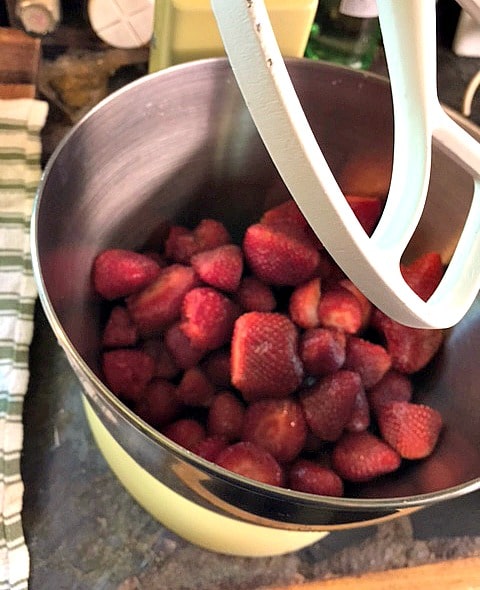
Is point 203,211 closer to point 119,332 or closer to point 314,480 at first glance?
point 119,332

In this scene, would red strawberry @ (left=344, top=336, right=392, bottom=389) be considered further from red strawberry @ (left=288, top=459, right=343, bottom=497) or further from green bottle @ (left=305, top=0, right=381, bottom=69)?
green bottle @ (left=305, top=0, right=381, bottom=69)

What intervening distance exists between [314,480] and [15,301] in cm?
28

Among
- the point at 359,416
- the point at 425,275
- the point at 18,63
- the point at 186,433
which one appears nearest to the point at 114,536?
the point at 186,433

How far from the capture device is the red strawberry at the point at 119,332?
20.5 inches

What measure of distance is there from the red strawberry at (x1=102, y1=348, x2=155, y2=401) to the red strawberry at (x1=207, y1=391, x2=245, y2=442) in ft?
0.18

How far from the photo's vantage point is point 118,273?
0.51 m

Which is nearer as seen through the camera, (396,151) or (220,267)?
(396,151)

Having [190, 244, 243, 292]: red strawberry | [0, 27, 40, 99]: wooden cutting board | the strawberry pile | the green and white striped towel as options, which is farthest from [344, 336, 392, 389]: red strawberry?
[0, 27, 40, 99]: wooden cutting board

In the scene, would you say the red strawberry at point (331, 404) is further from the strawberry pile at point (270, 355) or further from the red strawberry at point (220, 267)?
the red strawberry at point (220, 267)

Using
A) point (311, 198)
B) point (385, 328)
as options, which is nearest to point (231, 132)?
point (385, 328)

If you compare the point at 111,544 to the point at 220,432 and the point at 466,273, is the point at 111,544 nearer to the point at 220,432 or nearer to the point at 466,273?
the point at 220,432

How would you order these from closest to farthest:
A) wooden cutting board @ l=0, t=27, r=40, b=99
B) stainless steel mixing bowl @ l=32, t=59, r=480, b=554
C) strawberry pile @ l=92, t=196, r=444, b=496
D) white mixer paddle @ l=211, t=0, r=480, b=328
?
1. white mixer paddle @ l=211, t=0, r=480, b=328
2. stainless steel mixing bowl @ l=32, t=59, r=480, b=554
3. strawberry pile @ l=92, t=196, r=444, b=496
4. wooden cutting board @ l=0, t=27, r=40, b=99

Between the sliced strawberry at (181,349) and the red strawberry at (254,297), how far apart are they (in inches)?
2.3

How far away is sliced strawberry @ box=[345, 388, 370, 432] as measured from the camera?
0.50 meters
